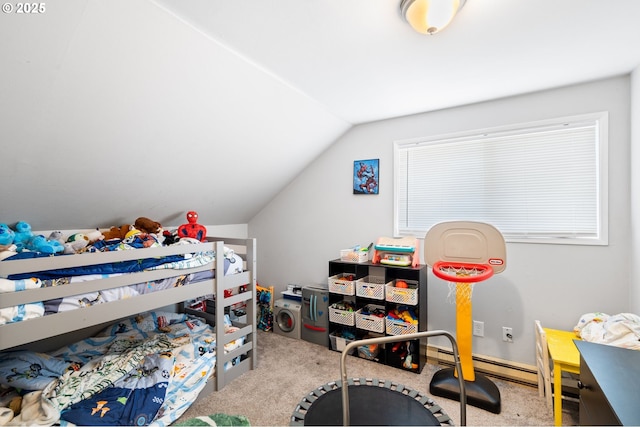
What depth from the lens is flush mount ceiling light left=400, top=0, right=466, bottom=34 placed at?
1.36 m

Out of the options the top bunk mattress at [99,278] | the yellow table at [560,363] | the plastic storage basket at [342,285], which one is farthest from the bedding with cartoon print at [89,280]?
the yellow table at [560,363]

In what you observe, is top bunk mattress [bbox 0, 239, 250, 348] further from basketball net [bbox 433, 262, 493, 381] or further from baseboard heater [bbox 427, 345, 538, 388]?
baseboard heater [bbox 427, 345, 538, 388]

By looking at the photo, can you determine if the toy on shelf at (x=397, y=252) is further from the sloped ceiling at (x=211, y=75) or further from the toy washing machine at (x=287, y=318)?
the sloped ceiling at (x=211, y=75)

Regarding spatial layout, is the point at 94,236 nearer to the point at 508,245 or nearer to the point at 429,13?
the point at 429,13

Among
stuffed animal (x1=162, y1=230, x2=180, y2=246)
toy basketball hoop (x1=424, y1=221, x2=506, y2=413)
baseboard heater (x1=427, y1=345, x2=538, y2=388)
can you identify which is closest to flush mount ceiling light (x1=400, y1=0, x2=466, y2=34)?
toy basketball hoop (x1=424, y1=221, x2=506, y2=413)

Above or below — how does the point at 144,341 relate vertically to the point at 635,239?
below

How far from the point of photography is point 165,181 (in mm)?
2518

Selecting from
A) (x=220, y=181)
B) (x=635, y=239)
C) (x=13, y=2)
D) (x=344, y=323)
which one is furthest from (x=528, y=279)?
(x=13, y=2)

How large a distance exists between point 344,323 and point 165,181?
2068mm

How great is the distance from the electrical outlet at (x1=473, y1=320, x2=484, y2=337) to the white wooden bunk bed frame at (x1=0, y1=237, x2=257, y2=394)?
1966mm

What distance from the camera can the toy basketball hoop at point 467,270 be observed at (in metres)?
2.09

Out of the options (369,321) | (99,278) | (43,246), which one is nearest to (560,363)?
(369,321)

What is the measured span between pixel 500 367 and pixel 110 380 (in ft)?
9.46

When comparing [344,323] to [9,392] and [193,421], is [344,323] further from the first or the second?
[9,392]
